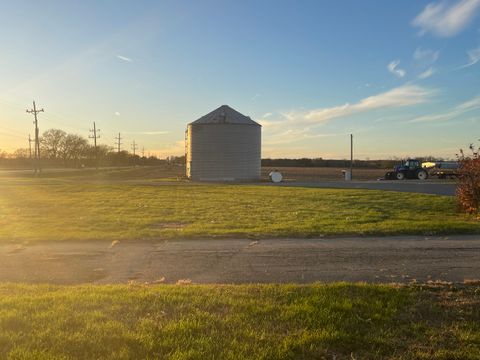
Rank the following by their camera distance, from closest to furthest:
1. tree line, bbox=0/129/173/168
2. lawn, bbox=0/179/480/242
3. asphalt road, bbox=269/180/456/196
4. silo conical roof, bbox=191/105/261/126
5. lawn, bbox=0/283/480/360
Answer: lawn, bbox=0/283/480/360 → lawn, bbox=0/179/480/242 → asphalt road, bbox=269/180/456/196 → silo conical roof, bbox=191/105/261/126 → tree line, bbox=0/129/173/168

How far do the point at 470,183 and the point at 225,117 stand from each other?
35169 millimetres

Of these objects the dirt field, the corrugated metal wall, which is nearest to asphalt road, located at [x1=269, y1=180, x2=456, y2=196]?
the dirt field

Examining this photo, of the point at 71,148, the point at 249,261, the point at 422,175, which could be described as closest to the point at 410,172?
the point at 422,175

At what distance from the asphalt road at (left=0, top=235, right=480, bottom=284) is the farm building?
36260mm

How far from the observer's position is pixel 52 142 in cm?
13100

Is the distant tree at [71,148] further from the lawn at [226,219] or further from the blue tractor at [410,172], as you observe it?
the lawn at [226,219]

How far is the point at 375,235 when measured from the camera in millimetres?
11836

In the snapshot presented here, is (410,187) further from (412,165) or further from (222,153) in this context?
(222,153)

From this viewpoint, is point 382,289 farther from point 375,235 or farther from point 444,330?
point 375,235

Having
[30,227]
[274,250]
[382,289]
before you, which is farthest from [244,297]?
[30,227]

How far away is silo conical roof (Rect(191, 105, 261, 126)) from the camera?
48.7 meters

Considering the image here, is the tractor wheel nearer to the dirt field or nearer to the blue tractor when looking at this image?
the blue tractor

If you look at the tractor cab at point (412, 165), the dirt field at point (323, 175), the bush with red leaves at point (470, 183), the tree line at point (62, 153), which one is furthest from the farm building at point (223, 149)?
the tree line at point (62, 153)

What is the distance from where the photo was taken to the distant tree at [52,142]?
428 feet
